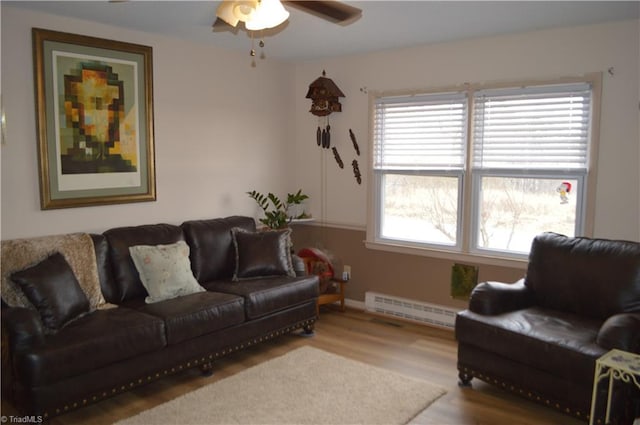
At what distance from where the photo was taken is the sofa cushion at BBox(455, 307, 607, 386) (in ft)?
9.05

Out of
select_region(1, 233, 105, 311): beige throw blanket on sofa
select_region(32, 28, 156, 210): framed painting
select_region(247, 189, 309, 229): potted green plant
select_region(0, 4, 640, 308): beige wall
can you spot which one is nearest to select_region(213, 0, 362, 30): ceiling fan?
select_region(32, 28, 156, 210): framed painting

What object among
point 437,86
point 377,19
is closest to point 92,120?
point 377,19

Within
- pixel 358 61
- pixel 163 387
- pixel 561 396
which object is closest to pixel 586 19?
pixel 358 61

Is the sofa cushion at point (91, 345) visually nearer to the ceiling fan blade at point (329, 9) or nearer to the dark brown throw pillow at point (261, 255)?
the dark brown throw pillow at point (261, 255)

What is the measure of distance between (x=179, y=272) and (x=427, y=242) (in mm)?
2223

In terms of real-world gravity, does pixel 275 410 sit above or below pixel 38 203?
below

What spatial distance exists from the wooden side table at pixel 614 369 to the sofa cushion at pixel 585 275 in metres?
0.65

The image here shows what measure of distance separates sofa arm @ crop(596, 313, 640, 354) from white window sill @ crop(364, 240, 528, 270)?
1.32m

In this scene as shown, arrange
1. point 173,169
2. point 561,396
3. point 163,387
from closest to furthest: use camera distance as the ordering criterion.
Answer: point 561,396 → point 163,387 → point 173,169

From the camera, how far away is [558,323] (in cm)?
316

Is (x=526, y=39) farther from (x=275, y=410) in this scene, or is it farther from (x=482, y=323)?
(x=275, y=410)

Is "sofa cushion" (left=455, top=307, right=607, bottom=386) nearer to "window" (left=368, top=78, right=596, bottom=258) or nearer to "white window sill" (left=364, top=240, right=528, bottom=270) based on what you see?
"white window sill" (left=364, top=240, right=528, bottom=270)

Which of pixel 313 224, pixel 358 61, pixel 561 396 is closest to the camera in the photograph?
pixel 561 396

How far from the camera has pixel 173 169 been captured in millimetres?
4418
